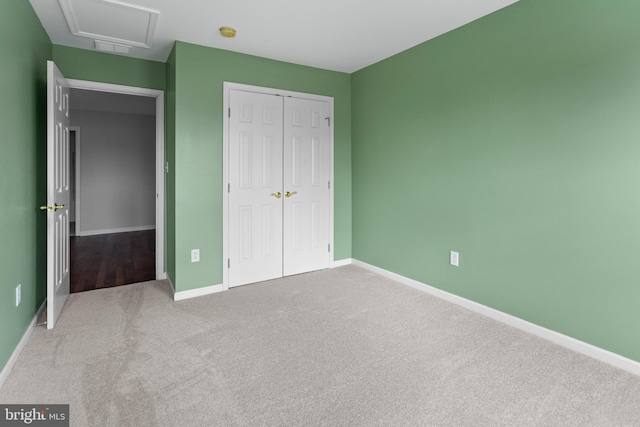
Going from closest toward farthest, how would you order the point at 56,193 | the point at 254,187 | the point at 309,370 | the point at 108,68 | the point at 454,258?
the point at 309,370 < the point at 56,193 < the point at 454,258 < the point at 108,68 < the point at 254,187

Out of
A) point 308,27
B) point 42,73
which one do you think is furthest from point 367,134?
point 42,73

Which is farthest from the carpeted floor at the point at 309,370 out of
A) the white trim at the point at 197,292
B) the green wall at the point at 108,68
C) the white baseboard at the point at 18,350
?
the green wall at the point at 108,68

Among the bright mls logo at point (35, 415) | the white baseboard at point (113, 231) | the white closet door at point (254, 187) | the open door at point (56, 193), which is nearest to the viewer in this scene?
the bright mls logo at point (35, 415)

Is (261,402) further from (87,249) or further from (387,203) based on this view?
(87,249)

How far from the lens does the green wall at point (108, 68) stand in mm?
3352

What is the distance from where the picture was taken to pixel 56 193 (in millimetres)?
2703

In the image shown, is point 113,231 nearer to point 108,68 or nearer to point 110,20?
point 108,68

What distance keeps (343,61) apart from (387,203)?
5.32 ft

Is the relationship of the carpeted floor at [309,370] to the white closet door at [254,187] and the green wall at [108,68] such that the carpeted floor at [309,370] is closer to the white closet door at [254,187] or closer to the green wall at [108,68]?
the white closet door at [254,187]

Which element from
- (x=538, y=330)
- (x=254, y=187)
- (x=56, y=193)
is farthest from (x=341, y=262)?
(x=56, y=193)

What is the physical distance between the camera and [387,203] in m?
3.85

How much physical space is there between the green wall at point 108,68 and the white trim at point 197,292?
2.18 metres

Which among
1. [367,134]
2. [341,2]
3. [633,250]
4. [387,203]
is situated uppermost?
[341,2]

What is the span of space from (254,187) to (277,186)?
27cm
